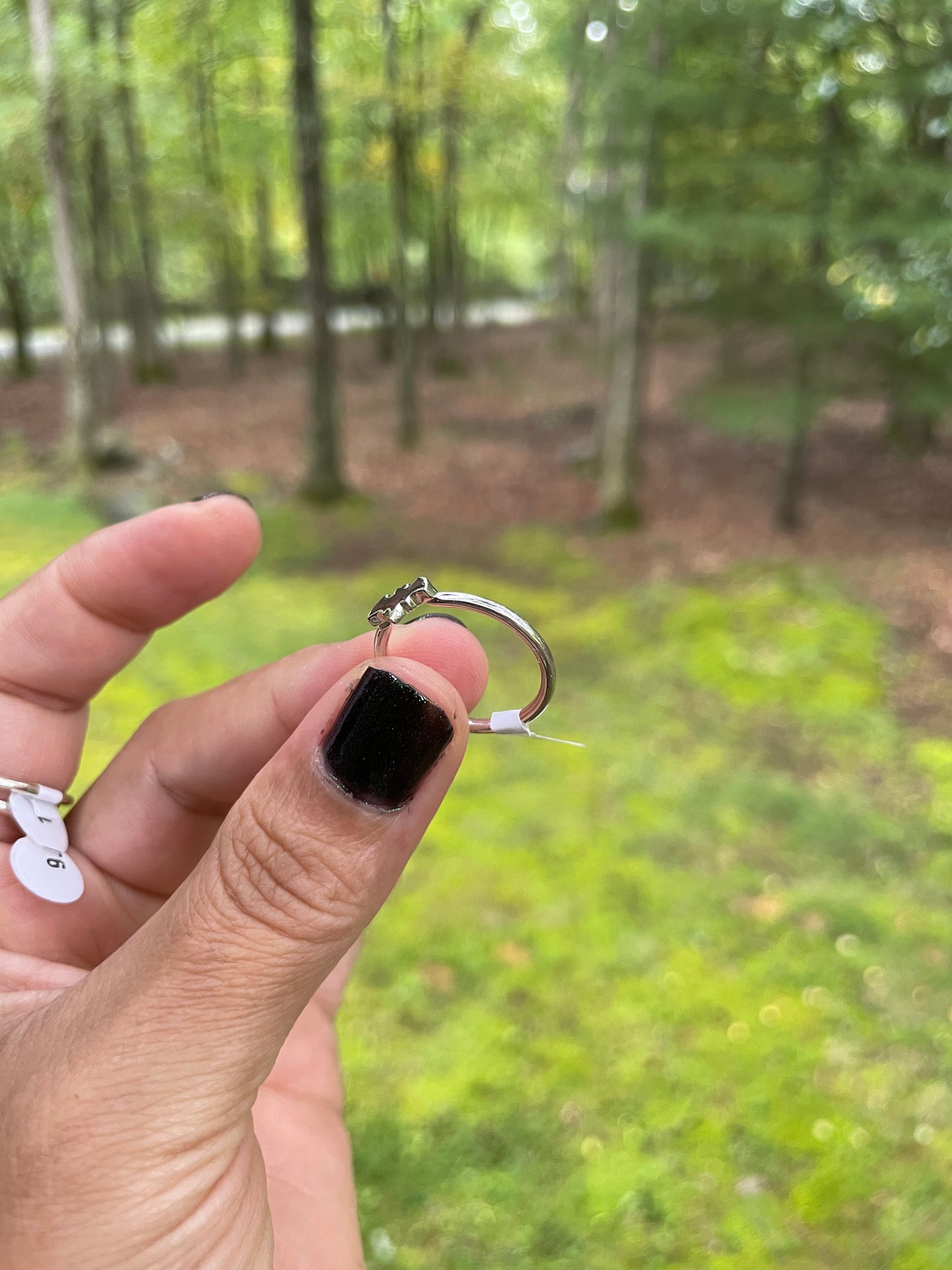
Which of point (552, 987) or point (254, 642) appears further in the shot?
point (254, 642)

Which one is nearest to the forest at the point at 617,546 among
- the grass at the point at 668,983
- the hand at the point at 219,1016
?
the grass at the point at 668,983

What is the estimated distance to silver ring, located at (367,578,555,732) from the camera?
5.63 feet

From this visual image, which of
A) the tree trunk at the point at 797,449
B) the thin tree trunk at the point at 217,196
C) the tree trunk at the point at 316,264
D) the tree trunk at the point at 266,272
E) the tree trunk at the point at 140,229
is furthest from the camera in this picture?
the tree trunk at the point at 266,272

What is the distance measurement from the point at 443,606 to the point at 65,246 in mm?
10573

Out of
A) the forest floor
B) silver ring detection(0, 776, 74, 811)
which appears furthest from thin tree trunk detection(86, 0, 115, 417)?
silver ring detection(0, 776, 74, 811)

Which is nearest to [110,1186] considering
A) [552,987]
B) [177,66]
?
[552,987]

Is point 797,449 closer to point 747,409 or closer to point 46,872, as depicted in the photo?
point 747,409

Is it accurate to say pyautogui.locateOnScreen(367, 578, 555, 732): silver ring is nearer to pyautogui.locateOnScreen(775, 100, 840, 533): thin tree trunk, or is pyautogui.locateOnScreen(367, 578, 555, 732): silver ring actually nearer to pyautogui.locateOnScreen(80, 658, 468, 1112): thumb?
pyautogui.locateOnScreen(80, 658, 468, 1112): thumb

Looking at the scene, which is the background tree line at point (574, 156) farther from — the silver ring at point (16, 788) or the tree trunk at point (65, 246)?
the silver ring at point (16, 788)

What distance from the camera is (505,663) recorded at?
630cm

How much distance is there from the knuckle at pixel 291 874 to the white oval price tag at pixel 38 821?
76cm

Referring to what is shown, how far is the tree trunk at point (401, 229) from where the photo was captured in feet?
34.7

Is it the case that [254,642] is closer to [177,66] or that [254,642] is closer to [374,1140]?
[374,1140]

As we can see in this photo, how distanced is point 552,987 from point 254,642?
3896 mm
